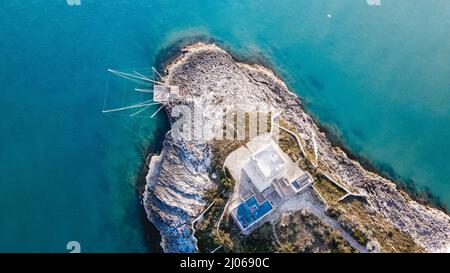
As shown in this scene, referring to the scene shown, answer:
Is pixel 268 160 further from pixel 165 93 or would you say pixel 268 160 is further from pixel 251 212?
pixel 165 93

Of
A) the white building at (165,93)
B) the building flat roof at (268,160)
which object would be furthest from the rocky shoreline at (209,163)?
the building flat roof at (268,160)

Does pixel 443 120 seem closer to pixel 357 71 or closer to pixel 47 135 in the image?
pixel 357 71

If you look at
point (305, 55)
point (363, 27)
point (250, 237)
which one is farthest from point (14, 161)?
point (363, 27)

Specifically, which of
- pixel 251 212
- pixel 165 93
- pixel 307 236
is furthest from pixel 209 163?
pixel 307 236

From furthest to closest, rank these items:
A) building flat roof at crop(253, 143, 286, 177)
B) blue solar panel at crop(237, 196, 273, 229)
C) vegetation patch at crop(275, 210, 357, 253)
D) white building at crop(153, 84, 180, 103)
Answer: white building at crop(153, 84, 180, 103)
blue solar panel at crop(237, 196, 273, 229)
vegetation patch at crop(275, 210, 357, 253)
building flat roof at crop(253, 143, 286, 177)

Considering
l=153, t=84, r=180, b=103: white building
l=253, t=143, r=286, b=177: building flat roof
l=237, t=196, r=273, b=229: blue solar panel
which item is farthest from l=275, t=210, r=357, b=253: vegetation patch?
l=153, t=84, r=180, b=103: white building

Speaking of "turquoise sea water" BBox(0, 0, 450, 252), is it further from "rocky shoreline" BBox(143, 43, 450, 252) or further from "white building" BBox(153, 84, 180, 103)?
"white building" BBox(153, 84, 180, 103)
